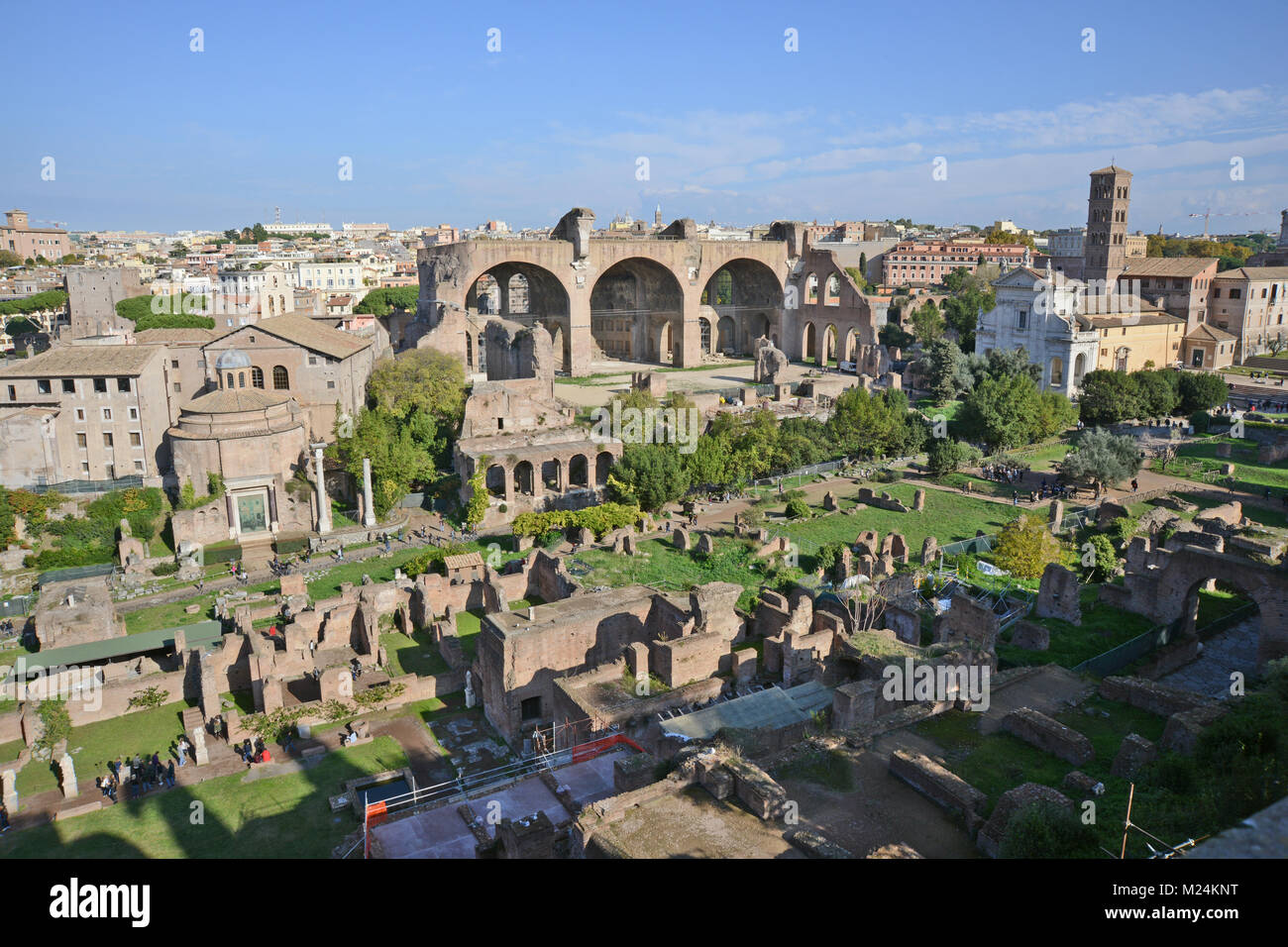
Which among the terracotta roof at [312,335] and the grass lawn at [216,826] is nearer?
the grass lawn at [216,826]

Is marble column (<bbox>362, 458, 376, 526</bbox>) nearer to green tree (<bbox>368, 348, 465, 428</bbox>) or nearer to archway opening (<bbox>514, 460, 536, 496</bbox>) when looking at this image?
archway opening (<bbox>514, 460, 536, 496</bbox>)

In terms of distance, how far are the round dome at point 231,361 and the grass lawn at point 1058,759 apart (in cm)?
3172

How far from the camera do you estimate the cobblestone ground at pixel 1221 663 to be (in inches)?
759

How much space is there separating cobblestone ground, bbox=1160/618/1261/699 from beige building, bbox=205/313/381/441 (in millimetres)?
31949

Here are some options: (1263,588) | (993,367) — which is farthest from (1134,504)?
(993,367)

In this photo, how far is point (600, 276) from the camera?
194 feet

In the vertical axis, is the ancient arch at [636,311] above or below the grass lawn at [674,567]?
above

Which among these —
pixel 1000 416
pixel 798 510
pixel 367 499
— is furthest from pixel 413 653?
pixel 1000 416

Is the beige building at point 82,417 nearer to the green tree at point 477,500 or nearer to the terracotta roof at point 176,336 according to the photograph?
the terracotta roof at point 176,336

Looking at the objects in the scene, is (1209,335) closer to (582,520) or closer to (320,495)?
(582,520)

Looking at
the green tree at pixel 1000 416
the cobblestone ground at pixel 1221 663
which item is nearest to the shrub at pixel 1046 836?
the cobblestone ground at pixel 1221 663

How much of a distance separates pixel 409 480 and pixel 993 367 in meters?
33.6

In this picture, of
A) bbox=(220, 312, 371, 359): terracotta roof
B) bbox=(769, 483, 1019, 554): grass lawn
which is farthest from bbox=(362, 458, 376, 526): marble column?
bbox=(769, 483, 1019, 554): grass lawn

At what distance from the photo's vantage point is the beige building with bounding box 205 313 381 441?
3722 cm
